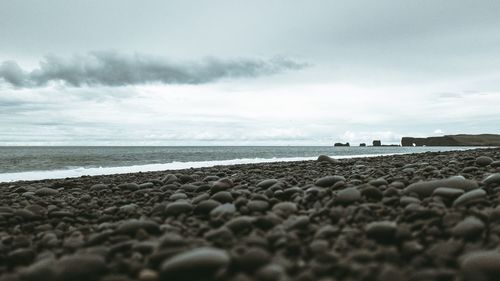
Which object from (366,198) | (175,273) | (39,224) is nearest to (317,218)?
(366,198)

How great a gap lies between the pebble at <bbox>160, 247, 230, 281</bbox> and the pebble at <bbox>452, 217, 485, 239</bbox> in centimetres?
161

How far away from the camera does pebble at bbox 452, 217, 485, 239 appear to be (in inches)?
104

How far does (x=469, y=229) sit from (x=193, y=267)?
6.12ft

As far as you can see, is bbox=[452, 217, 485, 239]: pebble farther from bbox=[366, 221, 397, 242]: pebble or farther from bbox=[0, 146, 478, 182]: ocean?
bbox=[0, 146, 478, 182]: ocean

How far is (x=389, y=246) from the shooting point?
8.46 feet

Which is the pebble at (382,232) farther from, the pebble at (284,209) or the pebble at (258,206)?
the pebble at (258,206)

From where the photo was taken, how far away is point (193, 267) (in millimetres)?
2180

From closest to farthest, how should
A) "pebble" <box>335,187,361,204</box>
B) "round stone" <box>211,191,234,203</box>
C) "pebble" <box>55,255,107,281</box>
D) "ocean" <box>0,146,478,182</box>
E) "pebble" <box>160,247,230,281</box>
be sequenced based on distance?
1. "pebble" <box>160,247,230,281</box>
2. "pebble" <box>55,255,107,281</box>
3. "pebble" <box>335,187,361,204</box>
4. "round stone" <box>211,191,234,203</box>
5. "ocean" <box>0,146,478,182</box>

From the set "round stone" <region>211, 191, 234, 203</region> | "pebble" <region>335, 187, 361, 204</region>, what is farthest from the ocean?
"pebble" <region>335, 187, 361, 204</region>

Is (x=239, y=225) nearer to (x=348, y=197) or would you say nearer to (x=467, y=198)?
(x=348, y=197)

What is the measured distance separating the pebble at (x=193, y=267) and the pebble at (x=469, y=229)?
5.29ft

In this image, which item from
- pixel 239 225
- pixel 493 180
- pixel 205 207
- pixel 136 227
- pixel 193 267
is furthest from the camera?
pixel 493 180

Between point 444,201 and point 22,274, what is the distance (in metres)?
3.51

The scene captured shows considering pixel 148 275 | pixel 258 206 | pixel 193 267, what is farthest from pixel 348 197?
pixel 148 275
